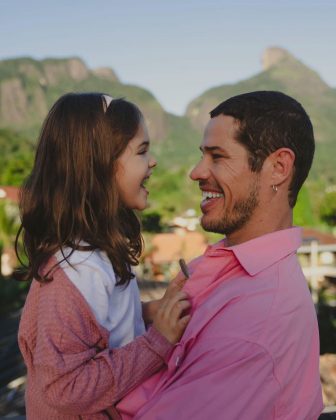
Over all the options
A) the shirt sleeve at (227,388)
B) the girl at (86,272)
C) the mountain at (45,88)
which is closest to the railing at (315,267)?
the girl at (86,272)

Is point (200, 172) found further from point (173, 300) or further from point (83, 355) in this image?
point (83, 355)

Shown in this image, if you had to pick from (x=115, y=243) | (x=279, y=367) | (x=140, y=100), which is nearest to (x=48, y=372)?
(x=115, y=243)

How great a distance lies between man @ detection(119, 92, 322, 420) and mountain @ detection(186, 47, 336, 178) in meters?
136

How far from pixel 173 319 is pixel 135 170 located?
50 centimetres

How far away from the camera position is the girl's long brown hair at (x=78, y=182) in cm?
170

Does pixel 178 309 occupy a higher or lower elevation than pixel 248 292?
lower

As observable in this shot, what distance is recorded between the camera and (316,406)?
145cm

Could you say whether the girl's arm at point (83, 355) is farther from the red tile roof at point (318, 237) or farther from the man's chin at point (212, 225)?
A: the red tile roof at point (318, 237)

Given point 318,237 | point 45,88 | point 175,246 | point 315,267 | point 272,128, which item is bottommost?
point 45,88

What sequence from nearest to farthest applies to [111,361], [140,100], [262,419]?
1. [262,419]
2. [111,361]
3. [140,100]

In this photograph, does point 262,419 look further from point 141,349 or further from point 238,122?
→ point 238,122

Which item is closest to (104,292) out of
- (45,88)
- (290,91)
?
(45,88)

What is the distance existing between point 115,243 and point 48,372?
43 cm

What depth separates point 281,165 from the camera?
5.55 ft
